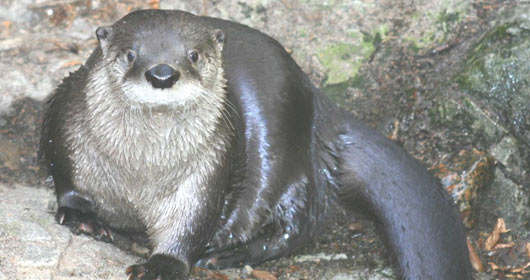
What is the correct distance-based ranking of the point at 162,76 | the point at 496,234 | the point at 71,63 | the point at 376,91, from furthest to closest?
the point at 71,63 < the point at 376,91 < the point at 496,234 < the point at 162,76

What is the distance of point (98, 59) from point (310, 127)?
2.92 ft

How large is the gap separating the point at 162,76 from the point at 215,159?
548 mm

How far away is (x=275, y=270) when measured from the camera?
9.89ft

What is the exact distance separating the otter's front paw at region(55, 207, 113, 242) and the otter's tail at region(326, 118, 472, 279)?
941 mm

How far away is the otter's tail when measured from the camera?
2.69m

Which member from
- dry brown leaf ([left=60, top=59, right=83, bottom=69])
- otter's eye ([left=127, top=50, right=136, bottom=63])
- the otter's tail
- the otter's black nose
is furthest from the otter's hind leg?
dry brown leaf ([left=60, top=59, right=83, bottom=69])

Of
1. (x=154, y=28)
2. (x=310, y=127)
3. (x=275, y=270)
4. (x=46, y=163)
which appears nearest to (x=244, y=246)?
(x=275, y=270)

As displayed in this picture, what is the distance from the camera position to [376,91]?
11.8 ft

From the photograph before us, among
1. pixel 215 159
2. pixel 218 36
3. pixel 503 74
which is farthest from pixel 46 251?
pixel 503 74

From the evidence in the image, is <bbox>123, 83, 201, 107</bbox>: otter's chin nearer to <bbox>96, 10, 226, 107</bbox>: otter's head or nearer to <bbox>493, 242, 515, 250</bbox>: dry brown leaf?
<bbox>96, 10, 226, 107</bbox>: otter's head

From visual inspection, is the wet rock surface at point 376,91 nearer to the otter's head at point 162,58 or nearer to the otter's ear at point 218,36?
the otter's head at point 162,58

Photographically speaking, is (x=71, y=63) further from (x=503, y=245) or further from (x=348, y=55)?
(x=503, y=245)

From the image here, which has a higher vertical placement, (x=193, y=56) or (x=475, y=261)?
(x=193, y=56)

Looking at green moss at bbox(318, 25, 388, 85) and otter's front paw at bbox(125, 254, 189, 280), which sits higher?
green moss at bbox(318, 25, 388, 85)
